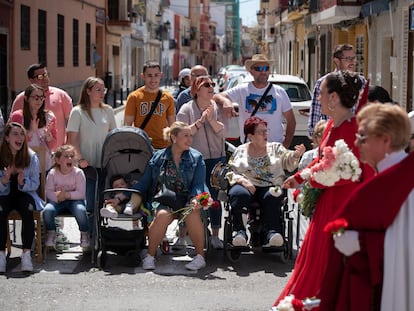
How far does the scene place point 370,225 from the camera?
14.3 feet

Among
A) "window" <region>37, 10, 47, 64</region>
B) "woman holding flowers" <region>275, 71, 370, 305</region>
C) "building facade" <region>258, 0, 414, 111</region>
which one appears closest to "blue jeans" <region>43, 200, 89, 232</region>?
"woman holding flowers" <region>275, 71, 370, 305</region>

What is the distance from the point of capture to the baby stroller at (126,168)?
8.02 m

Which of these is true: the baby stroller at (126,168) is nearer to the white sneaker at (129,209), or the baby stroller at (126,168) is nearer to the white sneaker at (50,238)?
the white sneaker at (129,209)

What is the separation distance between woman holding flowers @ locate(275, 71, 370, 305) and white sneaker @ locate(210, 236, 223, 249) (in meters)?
3.02

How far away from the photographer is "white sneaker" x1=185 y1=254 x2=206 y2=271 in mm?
7848

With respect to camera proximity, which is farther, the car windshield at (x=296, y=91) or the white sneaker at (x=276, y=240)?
the car windshield at (x=296, y=91)

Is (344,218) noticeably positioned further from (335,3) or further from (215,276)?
(335,3)

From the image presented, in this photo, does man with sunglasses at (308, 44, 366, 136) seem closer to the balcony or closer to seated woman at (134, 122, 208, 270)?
seated woman at (134, 122, 208, 270)

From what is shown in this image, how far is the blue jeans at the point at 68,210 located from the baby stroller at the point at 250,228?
1269mm

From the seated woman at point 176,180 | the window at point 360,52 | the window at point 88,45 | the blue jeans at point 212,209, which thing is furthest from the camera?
the window at point 88,45

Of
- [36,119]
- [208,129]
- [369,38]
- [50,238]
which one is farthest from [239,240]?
[369,38]

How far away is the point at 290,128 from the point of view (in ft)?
29.7

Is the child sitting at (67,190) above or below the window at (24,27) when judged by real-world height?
below

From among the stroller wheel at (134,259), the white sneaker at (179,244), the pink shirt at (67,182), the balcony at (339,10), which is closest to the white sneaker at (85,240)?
the pink shirt at (67,182)
